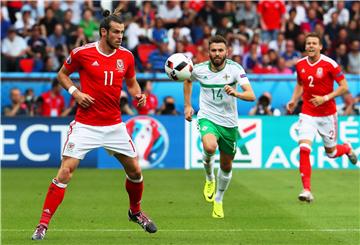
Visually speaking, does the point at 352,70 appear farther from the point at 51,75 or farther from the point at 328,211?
the point at 328,211

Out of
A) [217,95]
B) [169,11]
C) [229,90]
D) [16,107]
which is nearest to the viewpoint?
[229,90]

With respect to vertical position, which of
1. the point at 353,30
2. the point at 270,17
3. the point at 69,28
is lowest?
the point at 353,30

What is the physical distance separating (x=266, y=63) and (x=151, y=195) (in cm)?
883

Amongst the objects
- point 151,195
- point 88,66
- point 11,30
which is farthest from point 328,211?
point 11,30

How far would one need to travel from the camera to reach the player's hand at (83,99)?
34.2 ft

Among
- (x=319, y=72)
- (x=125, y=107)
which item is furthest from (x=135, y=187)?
(x=125, y=107)

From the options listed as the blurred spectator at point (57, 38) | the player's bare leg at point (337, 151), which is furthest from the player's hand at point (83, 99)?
the blurred spectator at point (57, 38)

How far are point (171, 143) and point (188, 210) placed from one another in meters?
7.81

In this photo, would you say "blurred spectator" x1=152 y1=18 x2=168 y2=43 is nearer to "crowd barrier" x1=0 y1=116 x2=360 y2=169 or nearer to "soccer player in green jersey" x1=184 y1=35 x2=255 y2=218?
"crowd barrier" x1=0 y1=116 x2=360 y2=169

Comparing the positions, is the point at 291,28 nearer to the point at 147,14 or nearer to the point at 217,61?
the point at 147,14

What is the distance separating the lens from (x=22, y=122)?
21016 mm

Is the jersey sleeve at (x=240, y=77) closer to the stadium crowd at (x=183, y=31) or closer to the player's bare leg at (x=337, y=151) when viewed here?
the player's bare leg at (x=337, y=151)

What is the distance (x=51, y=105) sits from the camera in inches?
858

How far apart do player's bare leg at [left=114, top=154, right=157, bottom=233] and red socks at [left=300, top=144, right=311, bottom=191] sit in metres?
4.25
